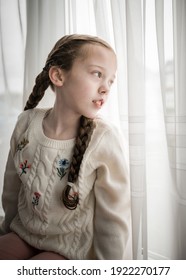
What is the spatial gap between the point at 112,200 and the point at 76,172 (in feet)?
0.49

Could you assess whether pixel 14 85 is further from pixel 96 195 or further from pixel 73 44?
pixel 96 195

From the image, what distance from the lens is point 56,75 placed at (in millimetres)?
804

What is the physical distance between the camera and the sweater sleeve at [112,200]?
77 cm

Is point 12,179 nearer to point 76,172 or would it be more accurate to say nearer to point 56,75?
point 76,172

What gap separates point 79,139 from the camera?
31.6 inches

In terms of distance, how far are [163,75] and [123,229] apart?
0.53 m

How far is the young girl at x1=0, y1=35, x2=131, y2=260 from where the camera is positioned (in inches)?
30.3

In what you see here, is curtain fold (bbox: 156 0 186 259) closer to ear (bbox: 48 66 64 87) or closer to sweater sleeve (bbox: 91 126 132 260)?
sweater sleeve (bbox: 91 126 132 260)

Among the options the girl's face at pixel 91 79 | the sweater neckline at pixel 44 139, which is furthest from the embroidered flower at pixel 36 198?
the girl's face at pixel 91 79

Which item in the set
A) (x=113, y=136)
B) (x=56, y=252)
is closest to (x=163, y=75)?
(x=113, y=136)

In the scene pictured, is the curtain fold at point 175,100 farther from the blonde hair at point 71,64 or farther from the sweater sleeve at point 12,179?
the sweater sleeve at point 12,179

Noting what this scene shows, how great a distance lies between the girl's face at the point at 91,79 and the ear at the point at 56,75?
0.05 feet

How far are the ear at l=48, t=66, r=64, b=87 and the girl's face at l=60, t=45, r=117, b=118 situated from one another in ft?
0.05

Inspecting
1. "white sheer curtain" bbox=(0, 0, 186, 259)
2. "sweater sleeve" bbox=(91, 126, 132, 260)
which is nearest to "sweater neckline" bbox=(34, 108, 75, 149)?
"sweater sleeve" bbox=(91, 126, 132, 260)
